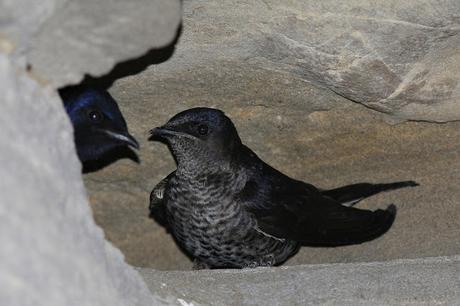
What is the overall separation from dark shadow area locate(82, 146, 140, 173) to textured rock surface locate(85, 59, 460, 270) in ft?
0.12

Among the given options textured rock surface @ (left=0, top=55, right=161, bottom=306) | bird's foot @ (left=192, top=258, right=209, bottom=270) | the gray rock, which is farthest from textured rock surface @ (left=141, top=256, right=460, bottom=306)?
bird's foot @ (left=192, top=258, right=209, bottom=270)

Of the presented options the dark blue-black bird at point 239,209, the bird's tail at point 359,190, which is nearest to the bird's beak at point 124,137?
the dark blue-black bird at point 239,209

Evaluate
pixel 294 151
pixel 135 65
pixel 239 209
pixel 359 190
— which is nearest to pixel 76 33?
pixel 135 65

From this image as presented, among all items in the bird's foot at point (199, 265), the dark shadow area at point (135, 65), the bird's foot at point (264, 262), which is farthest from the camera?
the bird's foot at point (199, 265)

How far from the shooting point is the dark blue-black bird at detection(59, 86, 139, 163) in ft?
12.0

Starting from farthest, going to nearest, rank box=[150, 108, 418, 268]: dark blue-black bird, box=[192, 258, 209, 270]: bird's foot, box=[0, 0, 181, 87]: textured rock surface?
box=[192, 258, 209, 270]: bird's foot < box=[150, 108, 418, 268]: dark blue-black bird < box=[0, 0, 181, 87]: textured rock surface

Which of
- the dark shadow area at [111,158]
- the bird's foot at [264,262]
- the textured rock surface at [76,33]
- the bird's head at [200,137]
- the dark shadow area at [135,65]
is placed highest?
the textured rock surface at [76,33]

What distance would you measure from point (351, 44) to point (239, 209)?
3.02ft

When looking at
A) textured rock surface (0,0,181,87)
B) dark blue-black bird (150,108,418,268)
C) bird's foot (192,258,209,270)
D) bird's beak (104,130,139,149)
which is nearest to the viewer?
textured rock surface (0,0,181,87)

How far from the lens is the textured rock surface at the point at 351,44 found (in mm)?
3205

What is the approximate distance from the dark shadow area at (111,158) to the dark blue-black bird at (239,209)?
0.65ft

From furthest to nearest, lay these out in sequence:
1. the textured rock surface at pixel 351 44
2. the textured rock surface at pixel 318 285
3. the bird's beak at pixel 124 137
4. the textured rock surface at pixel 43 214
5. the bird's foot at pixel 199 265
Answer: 1. the bird's foot at pixel 199 265
2. the bird's beak at pixel 124 137
3. the textured rock surface at pixel 351 44
4. the textured rock surface at pixel 318 285
5. the textured rock surface at pixel 43 214

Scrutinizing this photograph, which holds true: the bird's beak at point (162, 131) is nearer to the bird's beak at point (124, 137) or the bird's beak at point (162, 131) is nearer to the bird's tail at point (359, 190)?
the bird's beak at point (124, 137)

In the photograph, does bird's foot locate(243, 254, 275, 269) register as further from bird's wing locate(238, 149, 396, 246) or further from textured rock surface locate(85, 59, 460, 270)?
textured rock surface locate(85, 59, 460, 270)
